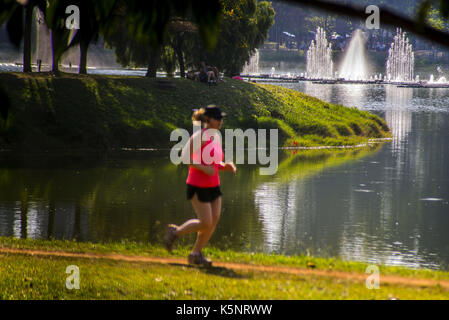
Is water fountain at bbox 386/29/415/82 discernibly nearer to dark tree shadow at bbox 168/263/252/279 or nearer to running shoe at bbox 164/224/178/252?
running shoe at bbox 164/224/178/252

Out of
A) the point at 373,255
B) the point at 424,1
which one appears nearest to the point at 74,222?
the point at 373,255

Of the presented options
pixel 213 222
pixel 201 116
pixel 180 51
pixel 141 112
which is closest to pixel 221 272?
pixel 213 222

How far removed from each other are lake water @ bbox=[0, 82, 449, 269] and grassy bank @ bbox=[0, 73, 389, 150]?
6.67ft

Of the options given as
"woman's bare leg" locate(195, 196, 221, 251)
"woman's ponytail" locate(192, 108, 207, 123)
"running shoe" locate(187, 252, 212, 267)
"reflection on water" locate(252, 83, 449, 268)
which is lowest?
"reflection on water" locate(252, 83, 449, 268)

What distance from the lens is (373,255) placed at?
14.6 meters

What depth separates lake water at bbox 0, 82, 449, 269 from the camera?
613 inches

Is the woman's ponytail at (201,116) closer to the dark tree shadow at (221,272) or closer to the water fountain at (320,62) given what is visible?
the dark tree shadow at (221,272)

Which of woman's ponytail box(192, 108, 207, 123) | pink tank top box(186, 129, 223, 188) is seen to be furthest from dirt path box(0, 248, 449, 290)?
woman's ponytail box(192, 108, 207, 123)

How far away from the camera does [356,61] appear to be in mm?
162125

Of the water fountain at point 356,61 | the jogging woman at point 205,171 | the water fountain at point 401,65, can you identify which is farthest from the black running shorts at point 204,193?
the water fountain at point 356,61

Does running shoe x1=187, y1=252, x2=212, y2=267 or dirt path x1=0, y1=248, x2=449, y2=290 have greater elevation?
running shoe x1=187, y1=252, x2=212, y2=267

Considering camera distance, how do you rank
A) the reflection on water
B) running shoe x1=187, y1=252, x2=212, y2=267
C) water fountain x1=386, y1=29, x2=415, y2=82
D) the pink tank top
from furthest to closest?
water fountain x1=386, y1=29, x2=415, y2=82
the reflection on water
running shoe x1=187, y1=252, x2=212, y2=267
the pink tank top

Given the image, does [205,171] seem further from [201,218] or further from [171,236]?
[171,236]
